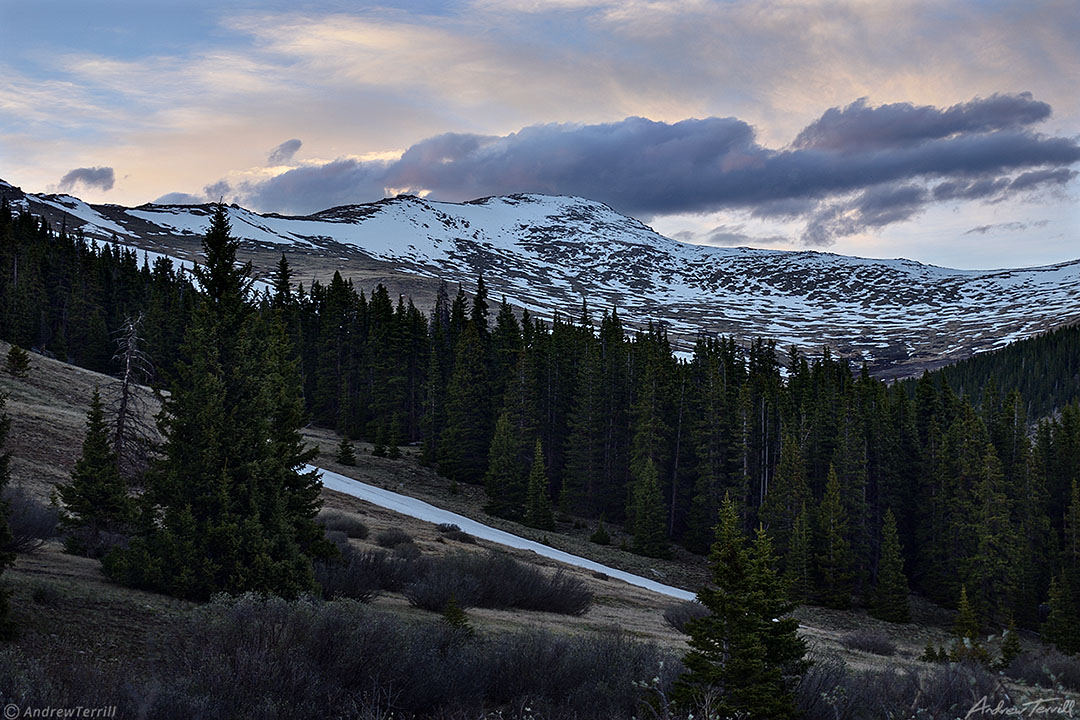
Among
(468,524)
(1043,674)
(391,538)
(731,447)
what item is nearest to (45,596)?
(391,538)

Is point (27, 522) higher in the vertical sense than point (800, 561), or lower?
higher

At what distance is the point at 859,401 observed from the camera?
53.1 m

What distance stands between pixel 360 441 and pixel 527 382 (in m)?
16.0

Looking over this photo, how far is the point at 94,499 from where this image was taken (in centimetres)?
1467

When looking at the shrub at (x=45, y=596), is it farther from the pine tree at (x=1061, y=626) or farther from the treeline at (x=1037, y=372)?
the treeline at (x=1037, y=372)

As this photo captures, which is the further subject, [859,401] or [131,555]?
[859,401]

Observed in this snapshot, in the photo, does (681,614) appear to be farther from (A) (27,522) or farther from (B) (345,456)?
(B) (345,456)

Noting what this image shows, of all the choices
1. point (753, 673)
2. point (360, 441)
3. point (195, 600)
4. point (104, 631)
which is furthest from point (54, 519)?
point (360, 441)

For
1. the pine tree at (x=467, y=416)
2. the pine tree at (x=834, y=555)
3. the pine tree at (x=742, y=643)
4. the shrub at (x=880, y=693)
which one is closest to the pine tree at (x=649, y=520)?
the pine tree at (x=834, y=555)

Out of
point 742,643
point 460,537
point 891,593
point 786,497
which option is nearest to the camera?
point 742,643

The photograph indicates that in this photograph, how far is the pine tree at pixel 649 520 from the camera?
44031 millimetres

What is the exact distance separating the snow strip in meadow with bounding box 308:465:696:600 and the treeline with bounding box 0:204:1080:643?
7.32 m

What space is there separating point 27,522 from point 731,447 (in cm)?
4192

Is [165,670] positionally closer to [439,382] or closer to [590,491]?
[590,491]
